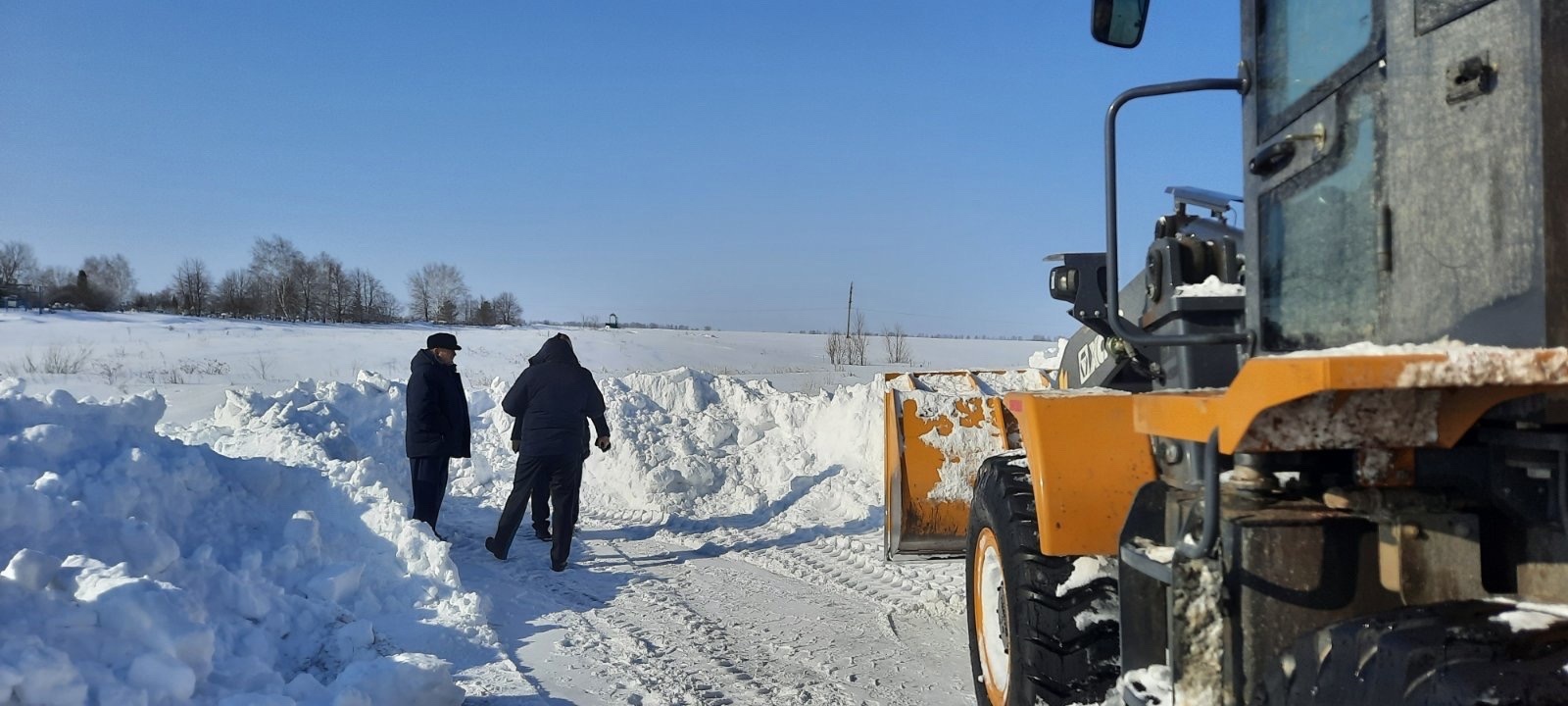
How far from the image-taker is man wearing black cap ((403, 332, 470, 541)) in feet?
24.7

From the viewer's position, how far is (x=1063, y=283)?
159 inches

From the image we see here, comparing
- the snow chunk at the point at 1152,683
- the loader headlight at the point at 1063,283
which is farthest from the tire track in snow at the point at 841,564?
the snow chunk at the point at 1152,683

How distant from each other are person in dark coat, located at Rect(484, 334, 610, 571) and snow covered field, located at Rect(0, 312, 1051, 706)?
1.15 ft

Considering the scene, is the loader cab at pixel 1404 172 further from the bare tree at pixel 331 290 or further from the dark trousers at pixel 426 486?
the bare tree at pixel 331 290

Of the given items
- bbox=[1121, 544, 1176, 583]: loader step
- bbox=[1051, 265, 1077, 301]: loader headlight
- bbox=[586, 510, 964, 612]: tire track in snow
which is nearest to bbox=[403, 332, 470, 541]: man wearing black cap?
bbox=[586, 510, 964, 612]: tire track in snow

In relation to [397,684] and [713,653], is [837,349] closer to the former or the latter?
[713,653]

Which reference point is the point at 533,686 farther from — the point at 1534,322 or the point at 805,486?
the point at 805,486

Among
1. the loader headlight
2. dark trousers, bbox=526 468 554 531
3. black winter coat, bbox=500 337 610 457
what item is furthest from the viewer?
dark trousers, bbox=526 468 554 531

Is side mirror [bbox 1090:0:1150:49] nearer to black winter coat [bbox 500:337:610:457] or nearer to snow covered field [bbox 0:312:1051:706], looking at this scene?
snow covered field [bbox 0:312:1051:706]

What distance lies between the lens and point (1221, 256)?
3436 millimetres

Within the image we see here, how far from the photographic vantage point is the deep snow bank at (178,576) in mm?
3545

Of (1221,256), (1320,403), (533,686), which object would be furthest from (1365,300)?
(533,686)

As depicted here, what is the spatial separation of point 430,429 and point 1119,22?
6.08 meters

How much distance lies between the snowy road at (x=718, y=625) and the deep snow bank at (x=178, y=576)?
0.61 m
